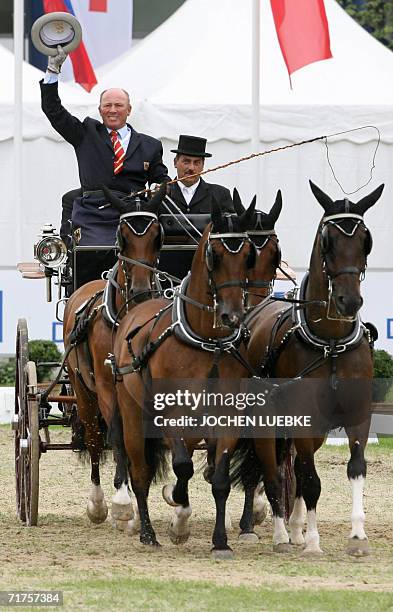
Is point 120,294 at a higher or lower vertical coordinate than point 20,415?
higher

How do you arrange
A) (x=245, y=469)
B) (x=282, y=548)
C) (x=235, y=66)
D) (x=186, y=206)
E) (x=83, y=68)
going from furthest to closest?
(x=83, y=68) → (x=235, y=66) → (x=186, y=206) → (x=245, y=469) → (x=282, y=548)

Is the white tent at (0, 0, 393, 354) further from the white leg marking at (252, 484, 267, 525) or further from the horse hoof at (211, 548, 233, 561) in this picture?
the horse hoof at (211, 548, 233, 561)

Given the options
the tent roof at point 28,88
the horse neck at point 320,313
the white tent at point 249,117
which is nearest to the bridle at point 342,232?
the horse neck at point 320,313

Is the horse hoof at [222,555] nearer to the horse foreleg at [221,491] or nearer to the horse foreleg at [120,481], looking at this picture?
the horse foreleg at [221,491]

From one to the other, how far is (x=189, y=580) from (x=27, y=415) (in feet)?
9.86

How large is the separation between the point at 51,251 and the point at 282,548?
2.84 meters

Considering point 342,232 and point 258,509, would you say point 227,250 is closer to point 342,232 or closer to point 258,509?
point 342,232

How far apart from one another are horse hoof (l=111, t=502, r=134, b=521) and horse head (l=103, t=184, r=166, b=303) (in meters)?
1.21

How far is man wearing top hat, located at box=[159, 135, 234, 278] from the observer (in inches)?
389

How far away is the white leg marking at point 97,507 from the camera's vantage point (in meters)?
9.70

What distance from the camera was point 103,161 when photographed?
33.1 feet

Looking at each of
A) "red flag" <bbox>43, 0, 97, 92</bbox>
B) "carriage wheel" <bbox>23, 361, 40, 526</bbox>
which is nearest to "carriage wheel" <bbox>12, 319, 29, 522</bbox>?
"carriage wheel" <bbox>23, 361, 40, 526</bbox>

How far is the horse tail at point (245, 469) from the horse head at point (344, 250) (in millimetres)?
1220

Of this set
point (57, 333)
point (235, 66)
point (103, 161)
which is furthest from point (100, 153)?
point (235, 66)
